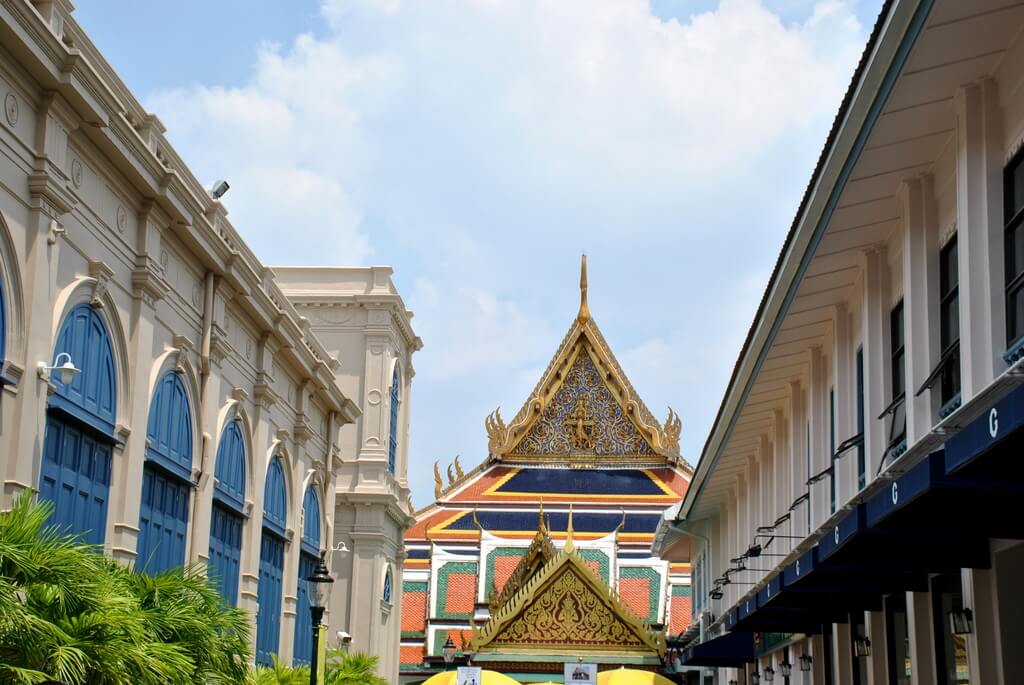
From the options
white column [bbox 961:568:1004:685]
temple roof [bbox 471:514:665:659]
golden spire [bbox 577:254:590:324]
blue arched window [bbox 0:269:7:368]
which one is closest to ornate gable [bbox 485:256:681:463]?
golden spire [bbox 577:254:590:324]

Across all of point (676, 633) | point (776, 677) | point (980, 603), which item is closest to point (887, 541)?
point (980, 603)

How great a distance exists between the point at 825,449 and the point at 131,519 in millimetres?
9160

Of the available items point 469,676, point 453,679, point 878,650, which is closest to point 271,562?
point 453,679

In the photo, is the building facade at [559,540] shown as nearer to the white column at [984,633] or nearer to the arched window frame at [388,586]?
the arched window frame at [388,586]

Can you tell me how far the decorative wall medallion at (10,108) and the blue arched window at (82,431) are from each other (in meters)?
2.86

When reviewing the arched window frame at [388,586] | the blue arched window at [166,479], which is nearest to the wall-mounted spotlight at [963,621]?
the blue arched window at [166,479]

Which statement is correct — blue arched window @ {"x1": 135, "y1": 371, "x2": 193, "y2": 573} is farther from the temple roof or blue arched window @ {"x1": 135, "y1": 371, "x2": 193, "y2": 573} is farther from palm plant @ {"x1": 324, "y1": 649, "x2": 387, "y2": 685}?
the temple roof

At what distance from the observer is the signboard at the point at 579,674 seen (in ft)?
104

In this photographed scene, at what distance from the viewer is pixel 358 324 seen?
137ft

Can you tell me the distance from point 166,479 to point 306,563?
11154mm

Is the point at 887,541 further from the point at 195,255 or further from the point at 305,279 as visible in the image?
the point at 305,279

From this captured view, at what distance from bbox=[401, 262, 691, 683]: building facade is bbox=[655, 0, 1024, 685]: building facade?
763 inches

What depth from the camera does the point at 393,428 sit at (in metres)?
44.2

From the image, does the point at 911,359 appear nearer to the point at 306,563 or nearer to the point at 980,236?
the point at 980,236
